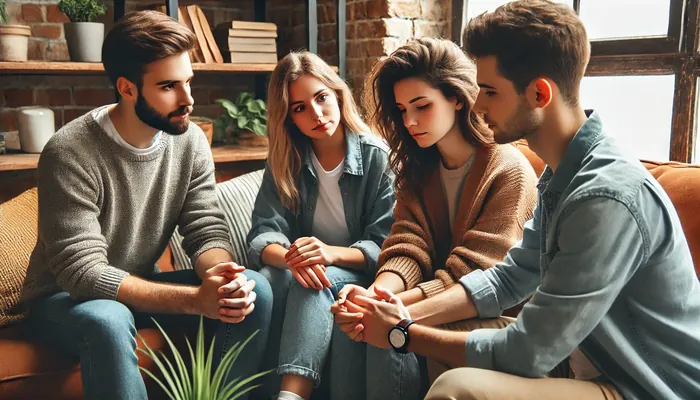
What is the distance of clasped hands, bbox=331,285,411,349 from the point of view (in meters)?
1.52

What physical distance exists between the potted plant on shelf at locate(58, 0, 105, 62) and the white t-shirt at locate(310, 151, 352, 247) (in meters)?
1.05

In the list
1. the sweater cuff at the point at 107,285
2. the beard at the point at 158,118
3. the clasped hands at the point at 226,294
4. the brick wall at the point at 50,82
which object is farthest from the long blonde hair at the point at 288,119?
the brick wall at the point at 50,82

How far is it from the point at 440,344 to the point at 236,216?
125cm

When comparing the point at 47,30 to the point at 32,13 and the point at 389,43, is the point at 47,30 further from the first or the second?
the point at 389,43

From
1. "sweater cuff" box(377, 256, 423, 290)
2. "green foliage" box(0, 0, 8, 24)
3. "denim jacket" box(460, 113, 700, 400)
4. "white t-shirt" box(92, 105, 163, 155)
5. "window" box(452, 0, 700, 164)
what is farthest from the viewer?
"green foliage" box(0, 0, 8, 24)

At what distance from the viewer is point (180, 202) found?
2.13 meters

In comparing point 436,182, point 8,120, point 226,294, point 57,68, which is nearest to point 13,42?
point 57,68

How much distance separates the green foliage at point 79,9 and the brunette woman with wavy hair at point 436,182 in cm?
127

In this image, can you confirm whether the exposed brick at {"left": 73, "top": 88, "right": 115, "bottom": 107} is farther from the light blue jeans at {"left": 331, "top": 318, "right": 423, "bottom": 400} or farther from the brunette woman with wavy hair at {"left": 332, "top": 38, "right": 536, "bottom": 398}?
the light blue jeans at {"left": 331, "top": 318, "right": 423, "bottom": 400}

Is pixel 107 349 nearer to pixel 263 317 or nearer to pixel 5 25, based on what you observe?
pixel 263 317

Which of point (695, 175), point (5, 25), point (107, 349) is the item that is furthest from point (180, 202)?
point (695, 175)

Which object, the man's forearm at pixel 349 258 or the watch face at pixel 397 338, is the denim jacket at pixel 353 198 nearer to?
the man's forearm at pixel 349 258

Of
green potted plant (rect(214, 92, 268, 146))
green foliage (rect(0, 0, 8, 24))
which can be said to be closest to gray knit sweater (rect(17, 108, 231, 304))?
green potted plant (rect(214, 92, 268, 146))

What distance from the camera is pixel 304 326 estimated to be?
1.87 meters
